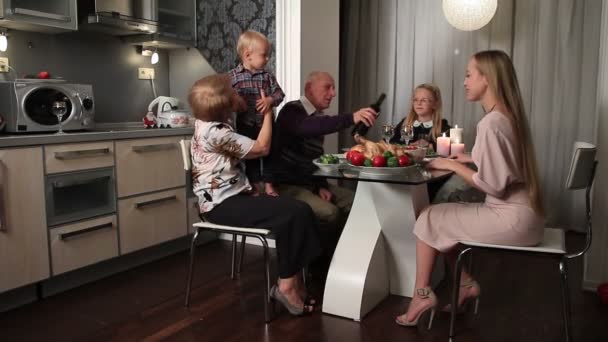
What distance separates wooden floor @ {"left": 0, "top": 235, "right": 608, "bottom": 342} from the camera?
7.17 ft

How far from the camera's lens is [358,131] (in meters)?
2.40

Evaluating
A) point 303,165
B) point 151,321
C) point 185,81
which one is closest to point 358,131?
point 303,165

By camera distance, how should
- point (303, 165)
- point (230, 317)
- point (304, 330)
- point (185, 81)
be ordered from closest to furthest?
point (304, 330) → point (230, 317) → point (303, 165) → point (185, 81)

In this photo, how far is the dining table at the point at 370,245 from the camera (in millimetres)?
2330

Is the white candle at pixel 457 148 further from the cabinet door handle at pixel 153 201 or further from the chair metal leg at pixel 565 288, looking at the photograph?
the cabinet door handle at pixel 153 201

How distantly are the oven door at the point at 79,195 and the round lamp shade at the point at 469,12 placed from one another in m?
2.47

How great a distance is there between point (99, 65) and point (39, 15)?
0.73 metres

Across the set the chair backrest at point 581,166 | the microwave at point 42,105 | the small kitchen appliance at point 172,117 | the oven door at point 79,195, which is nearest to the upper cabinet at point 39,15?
the microwave at point 42,105

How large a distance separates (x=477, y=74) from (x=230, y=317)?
1472 mm

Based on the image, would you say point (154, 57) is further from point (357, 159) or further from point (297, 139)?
point (357, 159)

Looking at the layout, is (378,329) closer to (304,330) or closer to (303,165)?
(304,330)

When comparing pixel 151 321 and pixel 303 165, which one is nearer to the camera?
pixel 151 321

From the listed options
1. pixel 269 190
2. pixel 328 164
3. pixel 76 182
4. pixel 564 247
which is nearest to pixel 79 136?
pixel 76 182

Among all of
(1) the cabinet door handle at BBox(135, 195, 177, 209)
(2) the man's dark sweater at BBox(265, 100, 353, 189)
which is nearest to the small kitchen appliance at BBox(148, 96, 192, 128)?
(1) the cabinet door handle at BBox(135, 195, 177, 209)
